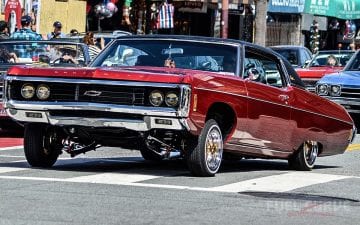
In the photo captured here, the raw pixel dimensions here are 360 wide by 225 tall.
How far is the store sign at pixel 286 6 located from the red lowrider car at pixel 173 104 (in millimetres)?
30929

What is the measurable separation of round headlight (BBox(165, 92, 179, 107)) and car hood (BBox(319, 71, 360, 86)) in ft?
34.9

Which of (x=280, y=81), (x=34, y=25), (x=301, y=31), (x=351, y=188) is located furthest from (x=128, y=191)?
(x=301, y=31)

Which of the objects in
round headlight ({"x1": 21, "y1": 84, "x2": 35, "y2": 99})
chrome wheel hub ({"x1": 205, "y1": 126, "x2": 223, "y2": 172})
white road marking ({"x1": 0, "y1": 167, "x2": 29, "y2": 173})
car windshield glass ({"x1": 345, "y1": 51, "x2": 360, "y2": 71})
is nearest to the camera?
chrome wheel hub ({"x1": 205, "y1": 126, "x2": 223, "y2": 172})

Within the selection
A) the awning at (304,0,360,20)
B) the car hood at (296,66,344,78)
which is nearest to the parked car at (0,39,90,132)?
the car hood at (296,66,344,78)

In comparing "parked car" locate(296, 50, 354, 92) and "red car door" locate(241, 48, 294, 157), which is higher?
"red car door" locate(241, 48, 294, 157)

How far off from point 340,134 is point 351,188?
321 cm

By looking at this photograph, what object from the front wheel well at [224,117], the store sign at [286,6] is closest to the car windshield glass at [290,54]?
the store sign at [286,6]

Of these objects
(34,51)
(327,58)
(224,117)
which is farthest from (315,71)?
(224,117)

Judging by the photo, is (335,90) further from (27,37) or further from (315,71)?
(27,37)

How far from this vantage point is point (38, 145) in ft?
41.1

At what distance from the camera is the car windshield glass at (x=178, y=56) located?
1308 cm

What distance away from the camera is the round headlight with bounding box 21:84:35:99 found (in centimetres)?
1216

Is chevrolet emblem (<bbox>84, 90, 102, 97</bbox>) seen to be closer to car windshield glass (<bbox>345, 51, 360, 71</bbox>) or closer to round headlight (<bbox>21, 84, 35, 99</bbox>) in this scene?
round headlight (<bbox>21, 84, 35, 99</bbox>)

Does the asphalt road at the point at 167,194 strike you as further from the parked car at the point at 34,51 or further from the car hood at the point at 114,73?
the parked car at the point at 34,51
